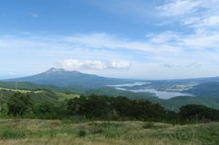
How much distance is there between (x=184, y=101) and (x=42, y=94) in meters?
77.9

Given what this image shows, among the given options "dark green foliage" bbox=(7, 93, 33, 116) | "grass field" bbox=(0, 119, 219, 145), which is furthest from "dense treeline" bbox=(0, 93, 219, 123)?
"grass field" bbox=(0, 119, 219, 145)

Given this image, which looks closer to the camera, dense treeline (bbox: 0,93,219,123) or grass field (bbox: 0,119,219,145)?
grass field (bbox: 0,119,219,145)

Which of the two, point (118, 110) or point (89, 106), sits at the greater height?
point (89, 106)

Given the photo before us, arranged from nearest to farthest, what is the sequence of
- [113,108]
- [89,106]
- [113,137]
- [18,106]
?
[113,137] < [89,106] < [113,108] < [18,106]

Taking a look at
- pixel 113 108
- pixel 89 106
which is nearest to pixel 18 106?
pixel 89 106

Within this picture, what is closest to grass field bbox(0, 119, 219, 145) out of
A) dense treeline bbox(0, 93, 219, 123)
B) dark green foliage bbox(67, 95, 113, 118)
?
dense treeline bbox(0, 93, 219, 123)

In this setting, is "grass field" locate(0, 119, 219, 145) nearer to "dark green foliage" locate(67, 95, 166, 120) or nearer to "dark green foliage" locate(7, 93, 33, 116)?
"dark green foliage" locate(67, 95, 166, 120)

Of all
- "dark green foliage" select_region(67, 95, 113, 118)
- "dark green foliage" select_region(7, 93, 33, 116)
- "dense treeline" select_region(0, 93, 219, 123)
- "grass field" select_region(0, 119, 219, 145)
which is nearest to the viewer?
"grass field" select_region(0, 119, 219, 145)

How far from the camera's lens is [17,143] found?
710 cm

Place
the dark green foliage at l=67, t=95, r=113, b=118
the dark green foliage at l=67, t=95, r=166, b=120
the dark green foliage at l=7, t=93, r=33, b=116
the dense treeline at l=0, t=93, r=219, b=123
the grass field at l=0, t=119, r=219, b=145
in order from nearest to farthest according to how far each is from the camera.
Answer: the grass field at l=0, t=119, r=219, b=145 < the dense treeline at l=0, t=93, r=219, b=123 < the dark green foliage at l=67, t=95, r=166, b=120 < the dark green foliage at l=67, t=95, r=113, b=118 < the dark green foliage at l=7, t=93, r=33, b=116

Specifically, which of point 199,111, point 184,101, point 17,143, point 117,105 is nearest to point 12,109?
point 117,105

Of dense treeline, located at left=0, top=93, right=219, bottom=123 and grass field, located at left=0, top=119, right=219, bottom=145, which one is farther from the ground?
grass field, located at left=0, top=119, right=219, bottom=145

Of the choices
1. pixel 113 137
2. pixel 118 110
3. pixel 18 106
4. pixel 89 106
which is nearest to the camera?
pixel 113 137

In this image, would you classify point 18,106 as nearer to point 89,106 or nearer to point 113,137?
point 89,106
